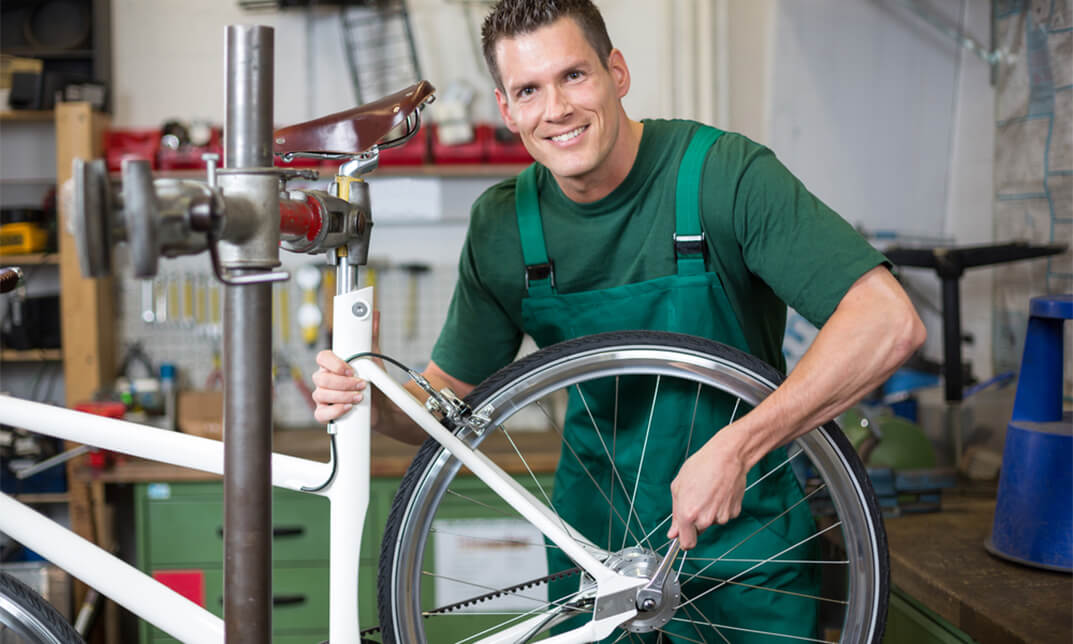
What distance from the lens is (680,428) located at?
3.84 feet

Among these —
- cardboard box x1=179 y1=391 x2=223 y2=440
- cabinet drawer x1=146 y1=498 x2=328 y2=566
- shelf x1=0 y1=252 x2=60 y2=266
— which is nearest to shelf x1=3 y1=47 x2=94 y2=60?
shelf x1=0 y1=252 x2=60 y2=266

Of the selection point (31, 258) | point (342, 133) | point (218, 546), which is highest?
point (342, 133)

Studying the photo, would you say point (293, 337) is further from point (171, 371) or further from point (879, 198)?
point (879, 198)

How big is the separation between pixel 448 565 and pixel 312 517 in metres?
0.43

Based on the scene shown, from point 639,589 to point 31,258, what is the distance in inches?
109

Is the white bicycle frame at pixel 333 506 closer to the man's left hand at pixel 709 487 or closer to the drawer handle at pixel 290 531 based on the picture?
the man's left hand at pixel 709 487

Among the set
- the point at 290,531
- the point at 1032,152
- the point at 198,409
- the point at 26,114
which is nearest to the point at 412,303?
the point at 198,409

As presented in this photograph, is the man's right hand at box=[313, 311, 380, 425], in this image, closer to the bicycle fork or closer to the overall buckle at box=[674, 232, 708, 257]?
the bicycle fork

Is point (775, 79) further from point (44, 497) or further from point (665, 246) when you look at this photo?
point (44, 497)

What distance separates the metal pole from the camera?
22.6 inches

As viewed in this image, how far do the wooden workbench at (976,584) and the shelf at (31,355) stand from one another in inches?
107

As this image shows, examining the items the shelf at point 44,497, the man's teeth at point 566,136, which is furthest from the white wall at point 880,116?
the shelf at point 44,497

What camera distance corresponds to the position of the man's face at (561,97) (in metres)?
1.11

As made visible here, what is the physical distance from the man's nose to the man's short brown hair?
81 millimetres
